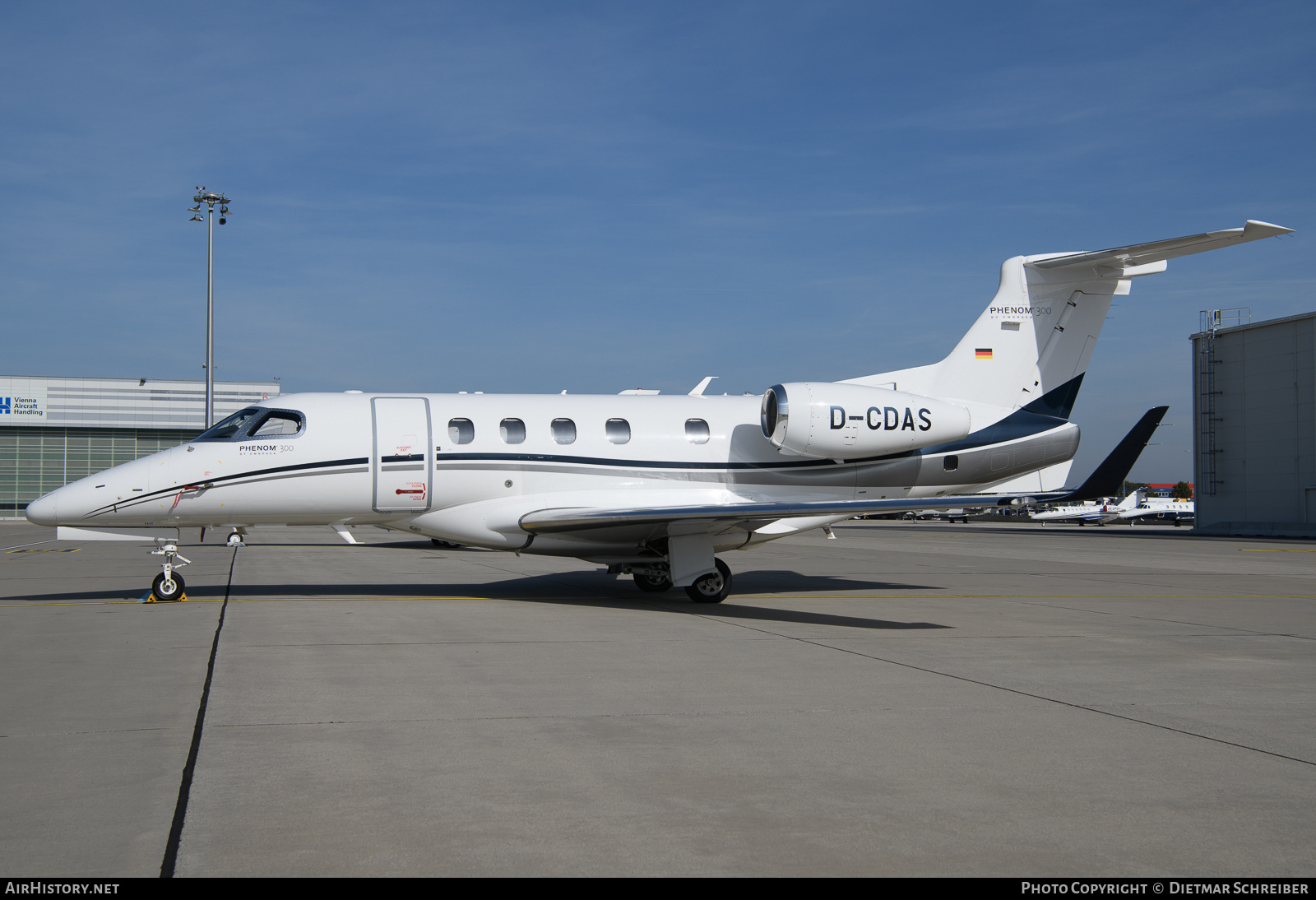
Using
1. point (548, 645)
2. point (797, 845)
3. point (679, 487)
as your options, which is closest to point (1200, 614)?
point (679, 487)

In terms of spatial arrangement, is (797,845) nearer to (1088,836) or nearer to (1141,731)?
(1088,836)

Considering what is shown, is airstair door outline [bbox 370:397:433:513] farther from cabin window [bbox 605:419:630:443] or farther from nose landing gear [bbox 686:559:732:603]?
nose landing gear [bbox 686:559:732:603]

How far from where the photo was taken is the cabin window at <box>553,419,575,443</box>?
46.9 feet

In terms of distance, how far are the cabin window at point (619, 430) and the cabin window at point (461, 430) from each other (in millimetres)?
1957

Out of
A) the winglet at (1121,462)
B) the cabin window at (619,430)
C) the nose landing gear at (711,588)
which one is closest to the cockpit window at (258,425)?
the cabin window at (619,430)

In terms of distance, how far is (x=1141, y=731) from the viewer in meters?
6.27

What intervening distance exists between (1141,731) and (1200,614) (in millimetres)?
8000

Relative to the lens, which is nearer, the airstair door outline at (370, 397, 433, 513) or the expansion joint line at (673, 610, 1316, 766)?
the expansion joint line at (673, 610, 1316, 766)

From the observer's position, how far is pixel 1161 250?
14203mm

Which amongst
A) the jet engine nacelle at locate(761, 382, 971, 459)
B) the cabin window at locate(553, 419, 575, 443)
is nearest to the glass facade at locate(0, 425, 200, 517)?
the cabin window at locate(553, 419, 575, 443)

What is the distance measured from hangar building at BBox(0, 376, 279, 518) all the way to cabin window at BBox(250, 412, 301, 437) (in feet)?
170

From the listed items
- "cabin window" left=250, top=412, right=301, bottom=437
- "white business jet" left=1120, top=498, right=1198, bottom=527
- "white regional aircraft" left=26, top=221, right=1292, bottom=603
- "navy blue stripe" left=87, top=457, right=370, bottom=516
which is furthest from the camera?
"white business jet" left=1120, top=498, right=1198, bottom=527

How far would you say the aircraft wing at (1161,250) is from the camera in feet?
41.5

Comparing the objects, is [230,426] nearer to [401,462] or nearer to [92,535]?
[92,535]
